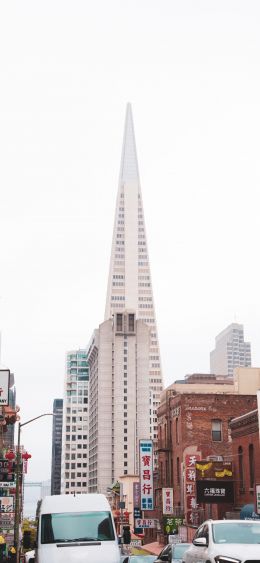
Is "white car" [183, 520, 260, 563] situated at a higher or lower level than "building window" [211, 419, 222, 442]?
lower

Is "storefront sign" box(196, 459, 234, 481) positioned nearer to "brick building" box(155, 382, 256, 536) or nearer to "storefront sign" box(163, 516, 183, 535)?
Answer: "brick building" box(155, 382, 256, 536)

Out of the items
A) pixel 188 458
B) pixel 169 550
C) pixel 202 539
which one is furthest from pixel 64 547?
pixel 188 458

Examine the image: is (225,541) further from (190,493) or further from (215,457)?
(215,457)

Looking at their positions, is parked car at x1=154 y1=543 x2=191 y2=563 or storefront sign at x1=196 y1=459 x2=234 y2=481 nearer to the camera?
parked car at x1=154 y1=543 x2=191 y2=563

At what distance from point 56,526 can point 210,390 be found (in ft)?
220

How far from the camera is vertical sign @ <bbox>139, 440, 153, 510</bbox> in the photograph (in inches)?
2586

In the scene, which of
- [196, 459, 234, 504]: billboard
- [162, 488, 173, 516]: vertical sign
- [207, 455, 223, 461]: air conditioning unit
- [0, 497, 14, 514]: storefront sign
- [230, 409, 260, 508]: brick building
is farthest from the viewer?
[162, 488, 173, 516]: vertical sign

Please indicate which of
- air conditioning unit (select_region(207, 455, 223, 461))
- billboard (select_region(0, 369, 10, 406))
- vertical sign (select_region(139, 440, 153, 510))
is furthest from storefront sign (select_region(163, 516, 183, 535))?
billboard (select_region(0, 369, 10, 406))

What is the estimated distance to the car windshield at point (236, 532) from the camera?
45.2 ft

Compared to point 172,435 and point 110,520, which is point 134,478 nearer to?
point 172,435

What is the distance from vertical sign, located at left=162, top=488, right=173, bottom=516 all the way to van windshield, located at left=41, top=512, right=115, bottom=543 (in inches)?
1797

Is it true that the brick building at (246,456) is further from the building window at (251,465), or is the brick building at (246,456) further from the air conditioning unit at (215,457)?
the air conditioning unit at (215,457)

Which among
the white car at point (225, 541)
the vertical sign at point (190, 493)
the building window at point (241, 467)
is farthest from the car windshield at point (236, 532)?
the vertical sign at point (190, 493)

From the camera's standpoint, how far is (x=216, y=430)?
63.0m
